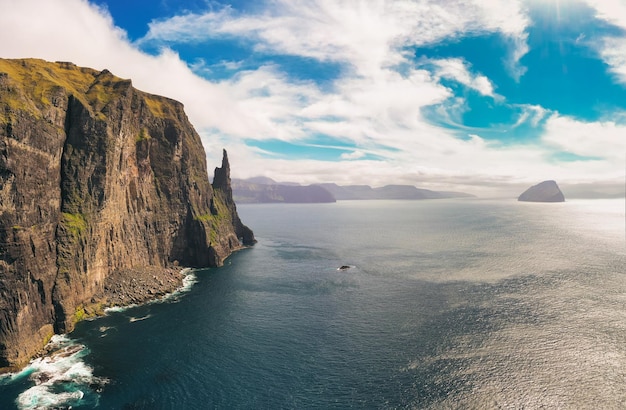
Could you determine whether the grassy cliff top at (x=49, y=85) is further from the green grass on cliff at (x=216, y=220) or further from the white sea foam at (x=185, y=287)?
the white sea foam at (x=185, y=287)

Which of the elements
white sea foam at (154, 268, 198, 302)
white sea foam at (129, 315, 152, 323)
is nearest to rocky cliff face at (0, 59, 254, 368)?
white sea foam at (154, 268, 198, 302)

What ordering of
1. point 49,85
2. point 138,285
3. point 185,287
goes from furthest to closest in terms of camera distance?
point 185,287
point 138,285
point 49,85

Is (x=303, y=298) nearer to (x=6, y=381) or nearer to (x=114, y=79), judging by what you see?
(x=6, y=381)

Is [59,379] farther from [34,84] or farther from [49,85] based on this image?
[49,85]

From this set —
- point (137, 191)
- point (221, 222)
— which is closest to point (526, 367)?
point (137, 191)

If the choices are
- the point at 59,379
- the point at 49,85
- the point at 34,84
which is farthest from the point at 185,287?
the point at 34,84

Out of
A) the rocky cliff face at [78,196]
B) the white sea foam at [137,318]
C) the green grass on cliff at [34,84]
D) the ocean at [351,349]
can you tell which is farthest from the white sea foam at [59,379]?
the green grass on cliff at [34,84]
